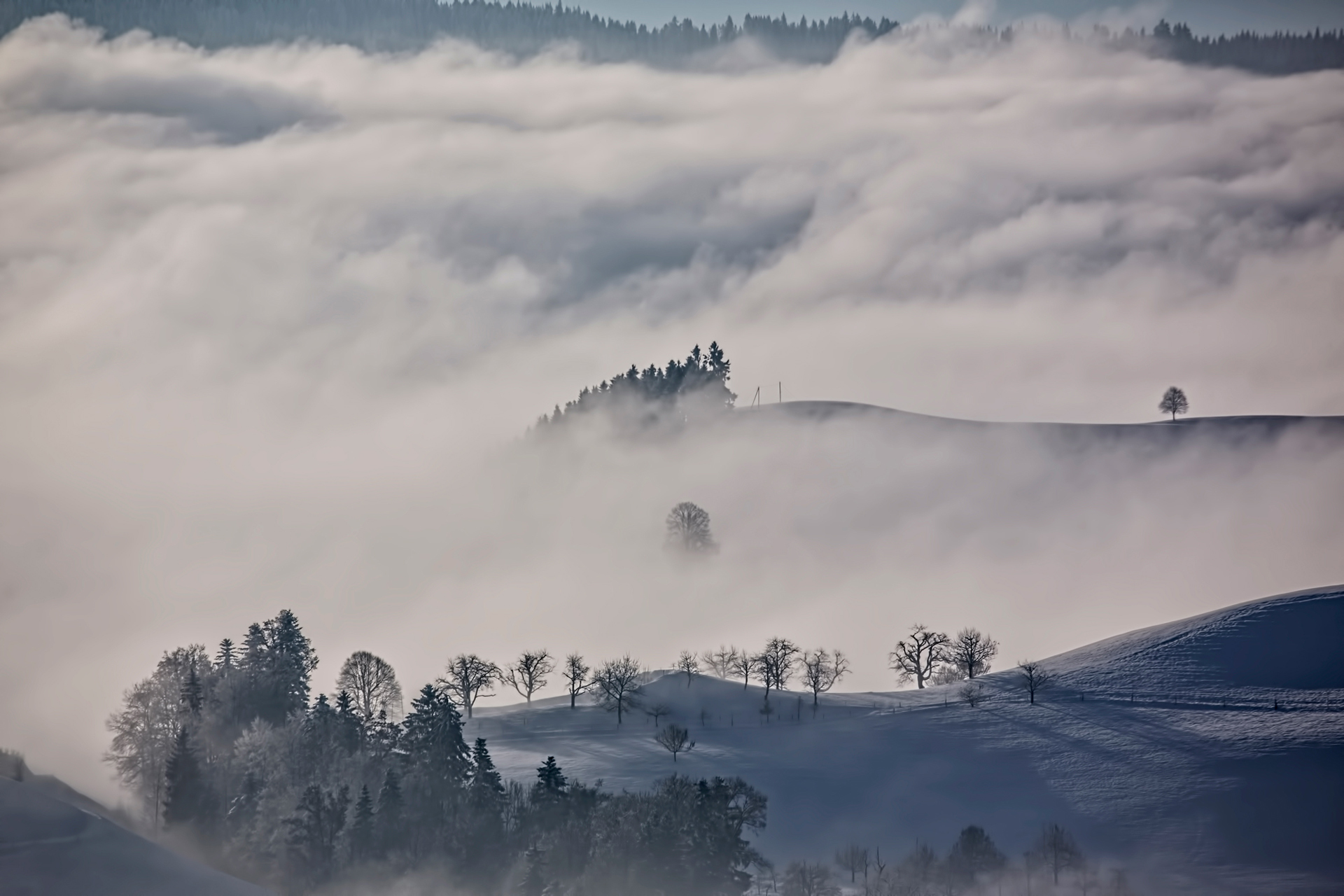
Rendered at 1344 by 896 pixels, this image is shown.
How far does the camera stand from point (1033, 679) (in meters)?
147

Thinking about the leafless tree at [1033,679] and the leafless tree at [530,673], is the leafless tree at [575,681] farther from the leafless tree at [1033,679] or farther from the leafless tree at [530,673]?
the leafless tree at [1033,679]

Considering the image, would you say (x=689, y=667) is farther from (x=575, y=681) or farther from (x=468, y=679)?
(x=468, y=679)

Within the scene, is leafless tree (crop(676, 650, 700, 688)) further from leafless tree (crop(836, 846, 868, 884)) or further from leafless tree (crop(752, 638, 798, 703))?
leafless tree (crop(836, 846, 868, 884))

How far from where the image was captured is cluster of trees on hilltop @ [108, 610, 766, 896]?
101 metres

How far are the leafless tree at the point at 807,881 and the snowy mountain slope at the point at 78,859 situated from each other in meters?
32.3

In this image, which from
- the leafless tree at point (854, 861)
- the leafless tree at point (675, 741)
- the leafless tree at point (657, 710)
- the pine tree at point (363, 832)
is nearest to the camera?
the pine tree at point (363, 832)

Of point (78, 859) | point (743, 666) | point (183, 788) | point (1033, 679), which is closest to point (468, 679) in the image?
point (743, 666)

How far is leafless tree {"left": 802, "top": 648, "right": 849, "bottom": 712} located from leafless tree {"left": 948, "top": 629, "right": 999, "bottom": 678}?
34.3ft

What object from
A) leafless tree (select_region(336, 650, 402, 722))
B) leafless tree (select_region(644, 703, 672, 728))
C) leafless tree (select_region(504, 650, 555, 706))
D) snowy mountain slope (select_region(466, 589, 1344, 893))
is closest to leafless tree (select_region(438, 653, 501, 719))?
leafless tree (select_region(504, 650, 555, 706))

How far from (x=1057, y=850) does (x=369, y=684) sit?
58.5 metres

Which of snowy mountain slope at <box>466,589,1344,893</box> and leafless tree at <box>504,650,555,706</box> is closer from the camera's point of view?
snowy mountain slope at <box>466,589,1344,893</box>

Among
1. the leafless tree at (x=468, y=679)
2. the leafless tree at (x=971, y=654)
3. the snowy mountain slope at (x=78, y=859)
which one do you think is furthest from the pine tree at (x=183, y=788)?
the leafless tree at (x=971, y=654)

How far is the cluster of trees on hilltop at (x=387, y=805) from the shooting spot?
331 ft

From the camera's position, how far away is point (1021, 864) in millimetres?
111812
